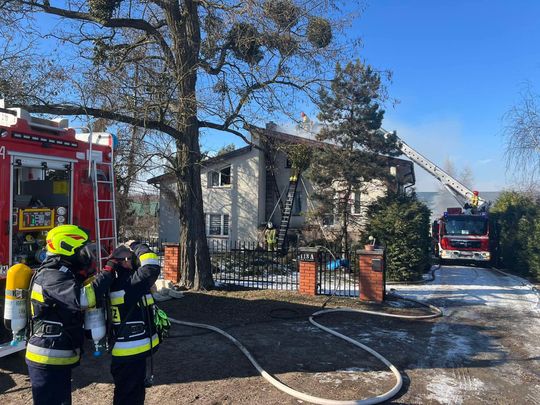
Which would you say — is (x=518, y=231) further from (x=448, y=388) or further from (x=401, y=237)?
(x=448, y=388)

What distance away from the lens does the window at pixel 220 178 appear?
2491cm

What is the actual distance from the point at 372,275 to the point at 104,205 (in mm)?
5945

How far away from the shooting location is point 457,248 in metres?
20.1

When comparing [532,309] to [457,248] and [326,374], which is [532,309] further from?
[457,248]

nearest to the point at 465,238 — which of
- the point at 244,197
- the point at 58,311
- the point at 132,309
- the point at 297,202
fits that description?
the point at 297,202

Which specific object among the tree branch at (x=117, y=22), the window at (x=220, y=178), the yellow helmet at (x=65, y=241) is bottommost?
the yellow helmet at (x=65, y=241)

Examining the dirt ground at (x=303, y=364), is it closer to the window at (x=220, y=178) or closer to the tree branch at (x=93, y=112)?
the tree branch at (x=93, y=112)

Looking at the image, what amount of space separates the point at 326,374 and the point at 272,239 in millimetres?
15013

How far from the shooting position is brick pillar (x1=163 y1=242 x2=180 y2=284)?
36.1ft

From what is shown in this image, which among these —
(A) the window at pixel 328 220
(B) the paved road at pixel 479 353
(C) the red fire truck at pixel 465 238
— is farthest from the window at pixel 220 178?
(B) the paved road at pixel 479 353

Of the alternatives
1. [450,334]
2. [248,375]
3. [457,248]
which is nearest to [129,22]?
[248,375]

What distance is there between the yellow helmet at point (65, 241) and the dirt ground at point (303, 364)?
2.06 metres

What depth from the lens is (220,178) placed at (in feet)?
82.6

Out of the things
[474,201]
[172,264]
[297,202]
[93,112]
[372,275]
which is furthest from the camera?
[474,201]
